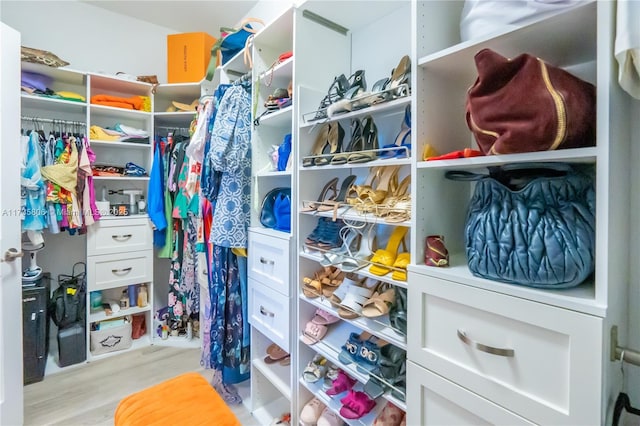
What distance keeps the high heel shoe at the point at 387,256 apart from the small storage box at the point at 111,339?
2377mm

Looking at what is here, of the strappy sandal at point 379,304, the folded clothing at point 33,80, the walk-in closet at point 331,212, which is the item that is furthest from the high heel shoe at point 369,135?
the folded clothing at point 33,80

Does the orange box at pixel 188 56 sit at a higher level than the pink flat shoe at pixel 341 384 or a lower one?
higher

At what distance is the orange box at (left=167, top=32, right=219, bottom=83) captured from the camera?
8.29 feet

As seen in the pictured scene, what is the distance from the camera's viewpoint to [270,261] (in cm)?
156

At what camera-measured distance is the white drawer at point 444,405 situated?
0.73 metres

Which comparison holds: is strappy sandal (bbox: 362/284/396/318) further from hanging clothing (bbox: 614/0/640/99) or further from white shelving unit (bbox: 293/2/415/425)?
hanging clothing (bbox: 614/0/640/99)

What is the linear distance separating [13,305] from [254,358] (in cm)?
128

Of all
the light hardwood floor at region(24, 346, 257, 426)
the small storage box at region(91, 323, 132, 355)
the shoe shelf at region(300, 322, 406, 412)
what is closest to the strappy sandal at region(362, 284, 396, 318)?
the shoe shelf at region(300, 322, 406, 412)

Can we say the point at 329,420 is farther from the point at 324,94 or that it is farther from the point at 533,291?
the point at 324,94

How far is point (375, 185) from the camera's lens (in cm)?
132

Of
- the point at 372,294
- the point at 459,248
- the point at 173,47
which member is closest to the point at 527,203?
the point at 459,248

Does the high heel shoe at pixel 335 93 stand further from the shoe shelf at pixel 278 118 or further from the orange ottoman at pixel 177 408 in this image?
the orange ottoman at pixel 177 408

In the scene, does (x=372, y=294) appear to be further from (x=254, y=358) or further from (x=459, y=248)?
(x=254, y=358)

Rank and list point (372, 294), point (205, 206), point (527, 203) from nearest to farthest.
Answer: point (527, 203), point (372, 294), point (205, 206)
